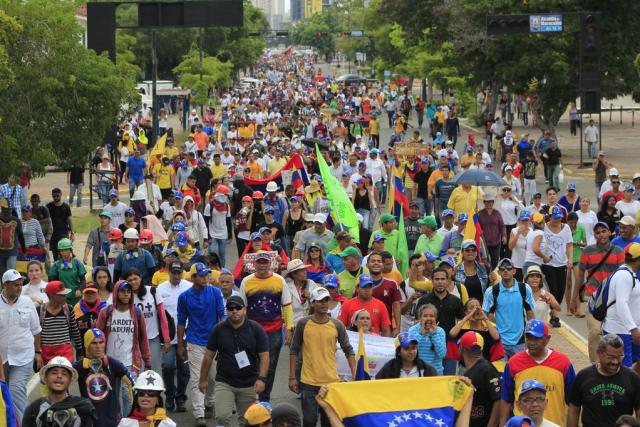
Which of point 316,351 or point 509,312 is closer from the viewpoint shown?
point 316,351

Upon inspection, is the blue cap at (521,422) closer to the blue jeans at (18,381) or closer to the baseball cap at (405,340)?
the baseball cap at (405,340)

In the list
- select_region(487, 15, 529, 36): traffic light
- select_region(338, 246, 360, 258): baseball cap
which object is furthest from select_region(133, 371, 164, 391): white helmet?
select_region(487, 15, 529, 36): traffic light

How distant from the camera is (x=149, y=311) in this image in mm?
12867

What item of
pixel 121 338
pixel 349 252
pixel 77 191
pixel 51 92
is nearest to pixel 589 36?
pixel 77 191

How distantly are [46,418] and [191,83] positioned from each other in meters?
56.0

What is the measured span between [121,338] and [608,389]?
4.55 meters

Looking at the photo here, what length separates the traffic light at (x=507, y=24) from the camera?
38.7m

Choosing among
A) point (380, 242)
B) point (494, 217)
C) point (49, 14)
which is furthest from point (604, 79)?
point (380, 242)

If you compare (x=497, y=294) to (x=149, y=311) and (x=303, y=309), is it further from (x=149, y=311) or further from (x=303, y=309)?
(x=149, y=311)

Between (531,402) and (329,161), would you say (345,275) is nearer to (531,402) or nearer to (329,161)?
(531,402)

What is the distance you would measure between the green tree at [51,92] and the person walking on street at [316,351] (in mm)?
12014


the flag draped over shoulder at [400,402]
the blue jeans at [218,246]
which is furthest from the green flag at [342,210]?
the flag draped over shoulder at [400,402]

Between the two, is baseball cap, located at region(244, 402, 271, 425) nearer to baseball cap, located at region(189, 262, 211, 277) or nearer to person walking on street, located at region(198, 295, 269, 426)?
person walking on street, located at region(198, 295, 269, 426)

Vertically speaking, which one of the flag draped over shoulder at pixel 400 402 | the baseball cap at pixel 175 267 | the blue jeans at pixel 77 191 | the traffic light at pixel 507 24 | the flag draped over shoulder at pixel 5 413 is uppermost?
the traffic light at pixel 507 24
